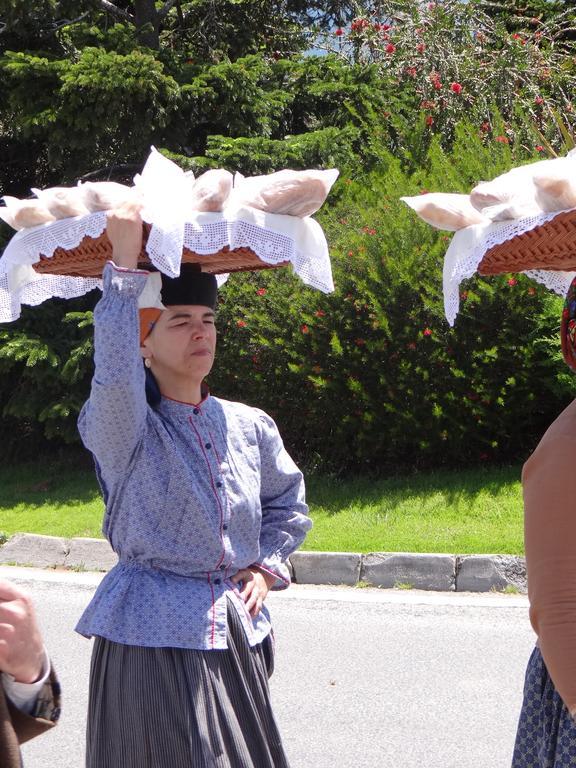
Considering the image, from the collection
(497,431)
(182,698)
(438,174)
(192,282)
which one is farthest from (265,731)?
(438,174)

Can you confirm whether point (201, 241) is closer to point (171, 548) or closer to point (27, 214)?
point (27, 214)

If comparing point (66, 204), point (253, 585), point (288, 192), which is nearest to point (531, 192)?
point (288, 192)

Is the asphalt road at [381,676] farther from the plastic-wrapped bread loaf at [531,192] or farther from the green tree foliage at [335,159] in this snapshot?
the plastic-wrapped bread loaf at [531,192]

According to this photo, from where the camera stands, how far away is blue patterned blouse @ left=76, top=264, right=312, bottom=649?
2.68 metres

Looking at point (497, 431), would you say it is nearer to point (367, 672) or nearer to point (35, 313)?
point (367, 672)

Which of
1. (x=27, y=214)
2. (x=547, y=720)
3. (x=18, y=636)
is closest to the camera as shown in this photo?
(x=18, y=636)

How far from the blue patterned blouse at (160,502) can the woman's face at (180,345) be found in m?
0.10

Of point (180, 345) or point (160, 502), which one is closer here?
point (160, 502)

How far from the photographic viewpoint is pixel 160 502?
284 centimetres

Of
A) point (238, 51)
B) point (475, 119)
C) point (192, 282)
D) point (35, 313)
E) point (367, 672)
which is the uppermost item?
point (238, 51)

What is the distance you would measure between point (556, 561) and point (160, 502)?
3.90ft

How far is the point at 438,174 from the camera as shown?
33.2 ft

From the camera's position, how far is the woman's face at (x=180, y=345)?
9.91ft

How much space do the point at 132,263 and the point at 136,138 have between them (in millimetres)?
9170
